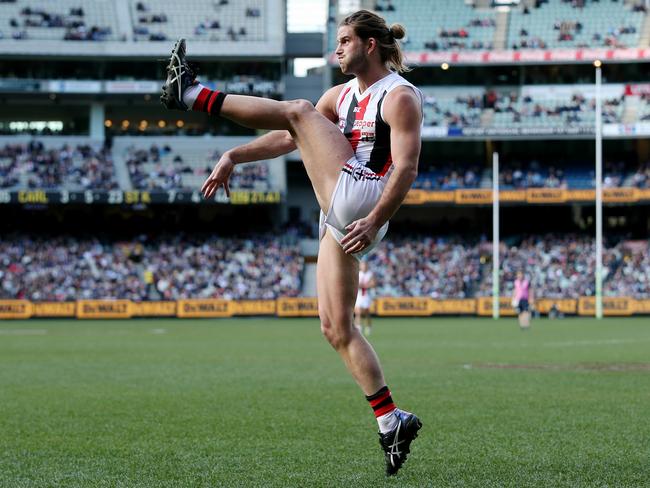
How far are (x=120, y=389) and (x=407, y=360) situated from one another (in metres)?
6.69

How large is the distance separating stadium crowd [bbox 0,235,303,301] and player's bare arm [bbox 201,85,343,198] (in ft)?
132

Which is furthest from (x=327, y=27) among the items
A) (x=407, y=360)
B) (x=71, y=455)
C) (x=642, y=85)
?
(x=71, y=455)

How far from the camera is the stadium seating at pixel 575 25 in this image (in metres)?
55.2

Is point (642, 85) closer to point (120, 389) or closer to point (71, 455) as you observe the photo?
point (120, 389)

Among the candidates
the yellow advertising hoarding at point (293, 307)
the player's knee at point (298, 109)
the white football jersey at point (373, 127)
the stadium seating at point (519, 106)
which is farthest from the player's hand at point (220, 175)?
the stadium seating at point (519, 106)

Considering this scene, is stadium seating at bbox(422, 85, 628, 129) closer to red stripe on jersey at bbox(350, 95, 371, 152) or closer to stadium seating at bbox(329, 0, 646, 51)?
stadium seating at bbox(329, 0, 646, 51)

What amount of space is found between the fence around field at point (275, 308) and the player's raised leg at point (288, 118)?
128 ft

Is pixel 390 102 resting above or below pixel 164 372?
above

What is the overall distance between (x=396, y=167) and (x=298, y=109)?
669 mm

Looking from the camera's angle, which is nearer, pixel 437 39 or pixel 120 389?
pixel 120 389

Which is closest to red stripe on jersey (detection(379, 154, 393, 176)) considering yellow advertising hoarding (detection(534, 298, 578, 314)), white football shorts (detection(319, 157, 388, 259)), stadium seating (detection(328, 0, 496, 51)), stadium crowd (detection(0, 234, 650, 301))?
white football shorts (detection(319, 157, 388, 259))

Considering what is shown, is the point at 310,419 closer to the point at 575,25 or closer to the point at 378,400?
the point at 378,400

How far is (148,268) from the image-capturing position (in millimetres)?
49094

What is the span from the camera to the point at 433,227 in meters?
55.2
